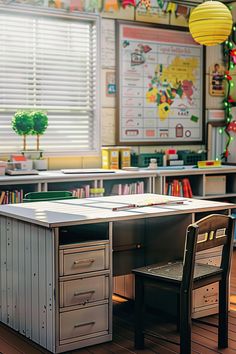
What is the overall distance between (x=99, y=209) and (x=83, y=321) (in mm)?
768

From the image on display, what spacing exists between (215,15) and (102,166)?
2.07 m

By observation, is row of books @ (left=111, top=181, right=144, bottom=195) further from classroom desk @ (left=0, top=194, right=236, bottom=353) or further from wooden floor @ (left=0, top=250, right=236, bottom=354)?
wooden floor @ (left=0, top=250, right=236, bottom=354)

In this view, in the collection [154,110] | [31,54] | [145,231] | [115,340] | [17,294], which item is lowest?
[115,340]

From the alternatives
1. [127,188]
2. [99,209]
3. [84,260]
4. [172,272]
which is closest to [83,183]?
[127,188]

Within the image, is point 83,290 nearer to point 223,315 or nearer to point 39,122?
point 223,315

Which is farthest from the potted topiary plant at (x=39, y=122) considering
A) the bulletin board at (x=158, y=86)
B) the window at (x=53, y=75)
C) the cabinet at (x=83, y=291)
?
the cabinet at (x=83, y=291)

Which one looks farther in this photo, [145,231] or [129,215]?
[145,231]

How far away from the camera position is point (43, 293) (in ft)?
12.3

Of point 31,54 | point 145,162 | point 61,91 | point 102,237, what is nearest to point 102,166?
point 145,162

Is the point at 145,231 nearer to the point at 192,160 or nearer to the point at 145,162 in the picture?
the point at 145,162

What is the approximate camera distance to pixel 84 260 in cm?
380

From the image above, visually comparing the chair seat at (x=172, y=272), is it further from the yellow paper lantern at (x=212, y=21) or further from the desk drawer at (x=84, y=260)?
the yellow paper lantern at (x=212, y=21)

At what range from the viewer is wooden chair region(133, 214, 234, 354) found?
3.47 metres

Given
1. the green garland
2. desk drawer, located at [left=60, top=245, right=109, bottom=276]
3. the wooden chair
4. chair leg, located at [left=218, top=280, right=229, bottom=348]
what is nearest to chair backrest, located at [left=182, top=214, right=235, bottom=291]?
the wooden chair
